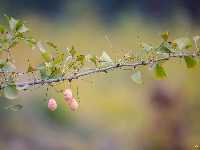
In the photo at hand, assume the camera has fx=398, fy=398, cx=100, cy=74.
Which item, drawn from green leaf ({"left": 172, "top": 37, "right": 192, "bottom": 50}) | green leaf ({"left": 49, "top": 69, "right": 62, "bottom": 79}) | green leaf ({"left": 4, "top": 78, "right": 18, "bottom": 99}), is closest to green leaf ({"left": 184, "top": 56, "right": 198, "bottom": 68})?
green leaf ({"left": 172, "top": 37, "right": 192, "bottom": 50})

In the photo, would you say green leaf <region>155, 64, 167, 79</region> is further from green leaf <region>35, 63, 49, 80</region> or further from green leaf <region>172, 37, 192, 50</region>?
green leaf <region>35, 63, 49, 80</region>

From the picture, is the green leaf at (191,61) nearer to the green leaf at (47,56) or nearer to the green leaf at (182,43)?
the green leaf at (182,43)

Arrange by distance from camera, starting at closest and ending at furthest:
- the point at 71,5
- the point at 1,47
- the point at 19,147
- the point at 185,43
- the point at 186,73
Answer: the point at 1,47 < the point at 185,43 < the point at 19,147 < the point at 186,73 < the point at 71,5

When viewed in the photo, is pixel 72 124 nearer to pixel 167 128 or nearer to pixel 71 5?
pixel 167 128

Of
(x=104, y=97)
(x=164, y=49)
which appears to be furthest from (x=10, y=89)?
(x=104, y=97)

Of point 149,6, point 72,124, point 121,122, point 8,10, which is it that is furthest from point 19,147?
point 149,6

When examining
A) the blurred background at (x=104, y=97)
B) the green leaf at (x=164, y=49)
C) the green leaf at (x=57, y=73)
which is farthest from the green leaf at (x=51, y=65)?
the blurred background at (x=104, y=97)
